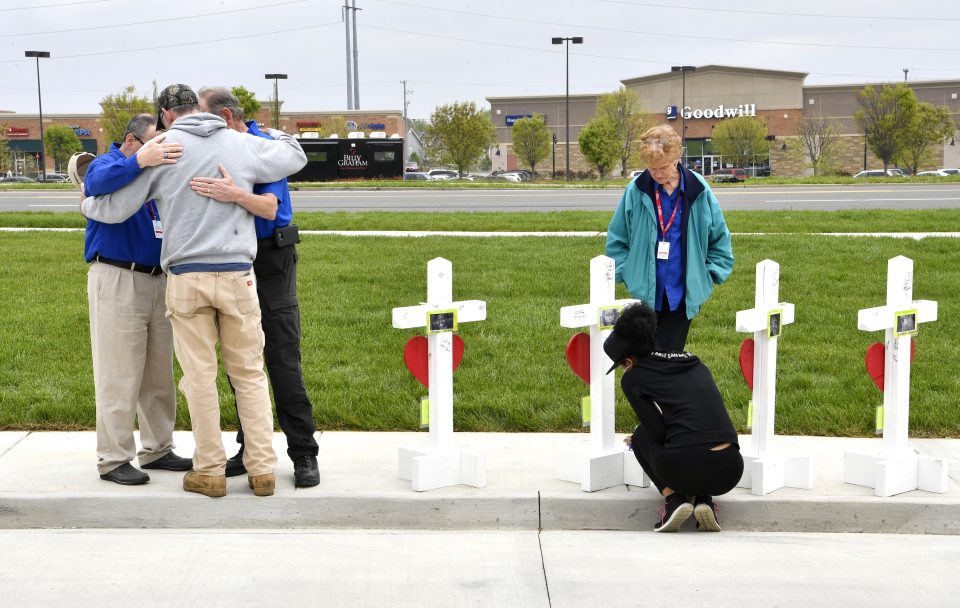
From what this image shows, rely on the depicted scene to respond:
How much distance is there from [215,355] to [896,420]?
331 centimetres

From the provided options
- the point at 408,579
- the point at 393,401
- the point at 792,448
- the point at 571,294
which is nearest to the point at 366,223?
the point at 571,294

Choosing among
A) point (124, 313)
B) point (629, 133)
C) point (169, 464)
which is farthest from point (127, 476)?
point (629, 133)

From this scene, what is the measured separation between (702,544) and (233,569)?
205 cm

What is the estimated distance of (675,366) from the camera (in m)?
4.75

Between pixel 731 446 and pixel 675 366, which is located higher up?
pixel 675 366

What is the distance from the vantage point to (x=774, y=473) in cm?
515

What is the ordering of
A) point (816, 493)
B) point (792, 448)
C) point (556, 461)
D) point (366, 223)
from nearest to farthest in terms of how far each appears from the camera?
1. point (816, 493)
2. point (556, 461)
3. point (792, 448)
4. point (366, 223)

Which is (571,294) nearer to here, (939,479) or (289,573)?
(939,479)

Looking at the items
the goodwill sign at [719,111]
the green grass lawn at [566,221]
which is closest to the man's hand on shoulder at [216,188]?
the green grass lawn at [566,221]

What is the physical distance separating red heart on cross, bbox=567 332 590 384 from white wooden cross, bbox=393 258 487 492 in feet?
1.64

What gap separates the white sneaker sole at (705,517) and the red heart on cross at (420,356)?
1.37 meters

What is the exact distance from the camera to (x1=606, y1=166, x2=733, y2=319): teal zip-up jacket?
5.23 m

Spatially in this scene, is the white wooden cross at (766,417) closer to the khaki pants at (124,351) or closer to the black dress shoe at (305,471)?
the black dress shoe at (305,471)

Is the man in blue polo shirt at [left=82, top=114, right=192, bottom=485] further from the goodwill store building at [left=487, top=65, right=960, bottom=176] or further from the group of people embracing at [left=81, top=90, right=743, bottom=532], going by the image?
the goodwill store building at [left=487, top=65, right=960, bottom=176]
